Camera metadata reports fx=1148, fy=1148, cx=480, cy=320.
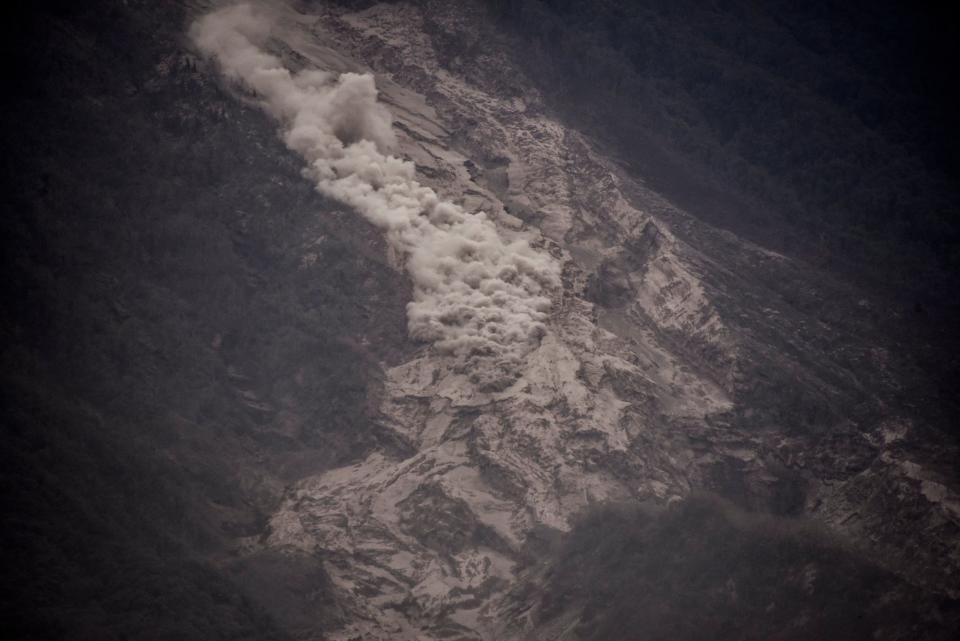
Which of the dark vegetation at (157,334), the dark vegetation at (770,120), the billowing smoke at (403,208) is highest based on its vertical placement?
the dark vegetation at (770,120)

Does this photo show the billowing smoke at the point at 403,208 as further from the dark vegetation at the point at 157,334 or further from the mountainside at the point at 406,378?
the dark vegetation at the point at 157,334

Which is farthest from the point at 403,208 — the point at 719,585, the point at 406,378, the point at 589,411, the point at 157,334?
the point at 719,585

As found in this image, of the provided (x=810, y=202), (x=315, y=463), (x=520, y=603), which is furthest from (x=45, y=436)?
(x=810, y=202)

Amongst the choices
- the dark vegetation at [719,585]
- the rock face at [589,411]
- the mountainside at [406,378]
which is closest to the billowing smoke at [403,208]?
the mountainside at [406,378]

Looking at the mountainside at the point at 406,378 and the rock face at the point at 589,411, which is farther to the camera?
the rock face at the point at 589,411

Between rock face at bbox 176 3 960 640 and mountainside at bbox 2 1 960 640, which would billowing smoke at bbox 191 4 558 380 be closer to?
mountainside at bbox 2 1 960 640

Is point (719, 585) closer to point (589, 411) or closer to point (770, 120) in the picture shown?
point (589, 411)
